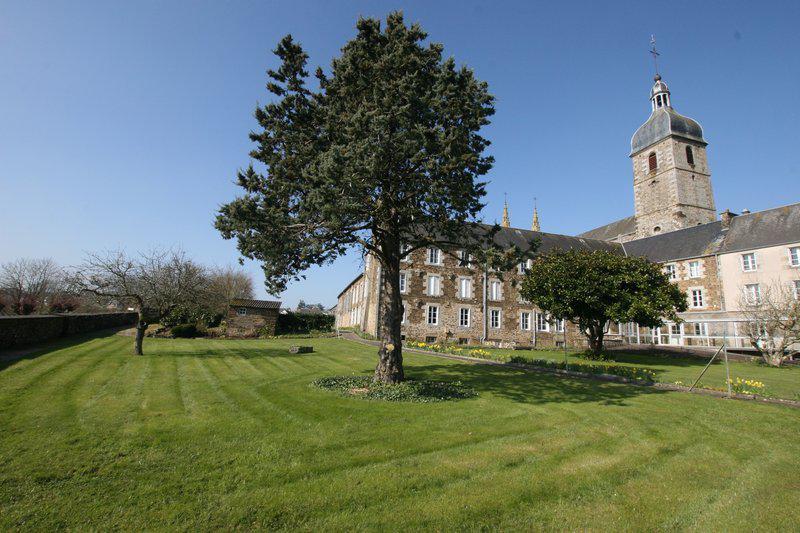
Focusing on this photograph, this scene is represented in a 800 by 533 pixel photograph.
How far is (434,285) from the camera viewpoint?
31.1 metres

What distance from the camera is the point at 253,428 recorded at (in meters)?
6.82

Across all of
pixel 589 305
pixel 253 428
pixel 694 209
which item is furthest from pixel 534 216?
pixel 253 428

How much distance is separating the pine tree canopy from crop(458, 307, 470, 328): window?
2023 cm

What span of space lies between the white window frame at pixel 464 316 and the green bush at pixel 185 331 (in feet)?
65.9

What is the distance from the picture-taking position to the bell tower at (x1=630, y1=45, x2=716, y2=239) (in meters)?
44.8

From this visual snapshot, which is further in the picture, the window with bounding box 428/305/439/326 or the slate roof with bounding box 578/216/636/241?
the slate roof with bounding box 578/216/636/241

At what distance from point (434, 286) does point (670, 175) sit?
34595 millimetres

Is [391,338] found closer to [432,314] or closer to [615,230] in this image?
[432,314]

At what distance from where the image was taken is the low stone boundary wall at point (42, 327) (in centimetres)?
1522

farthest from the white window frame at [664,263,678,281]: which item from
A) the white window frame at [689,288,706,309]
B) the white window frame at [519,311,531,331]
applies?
the white window frame at [519,311,531,331]

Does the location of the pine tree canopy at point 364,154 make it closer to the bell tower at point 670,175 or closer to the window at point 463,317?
the window at point 463,317

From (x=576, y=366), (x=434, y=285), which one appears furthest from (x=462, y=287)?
(x=576, y=366)

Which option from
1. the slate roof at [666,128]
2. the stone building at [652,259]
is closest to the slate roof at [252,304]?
the stone building at [652,259]

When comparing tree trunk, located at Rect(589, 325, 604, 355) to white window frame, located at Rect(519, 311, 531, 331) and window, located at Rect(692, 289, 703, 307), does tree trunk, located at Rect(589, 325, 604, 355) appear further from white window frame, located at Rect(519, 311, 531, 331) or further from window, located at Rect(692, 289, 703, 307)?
window, located at Rect(692, 289, 703, 307)
